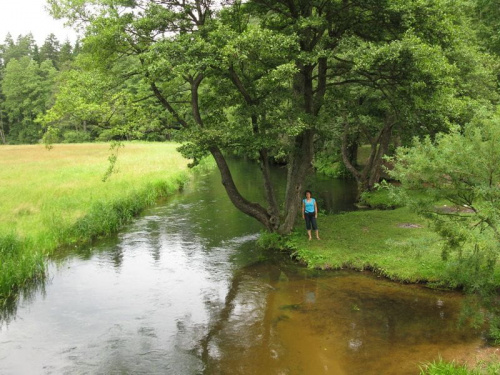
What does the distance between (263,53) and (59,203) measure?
13096 mm

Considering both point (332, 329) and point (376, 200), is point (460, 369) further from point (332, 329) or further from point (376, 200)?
point (376, 200)

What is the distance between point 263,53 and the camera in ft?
42.4

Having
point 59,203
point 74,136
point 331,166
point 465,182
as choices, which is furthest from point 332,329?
point 74,136

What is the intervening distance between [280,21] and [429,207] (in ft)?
30.5

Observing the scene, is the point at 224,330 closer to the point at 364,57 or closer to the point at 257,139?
the point at 257,139

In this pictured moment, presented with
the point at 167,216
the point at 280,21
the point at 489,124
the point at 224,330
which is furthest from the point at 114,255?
the point at 489,124

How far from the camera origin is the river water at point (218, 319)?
8.34 meters

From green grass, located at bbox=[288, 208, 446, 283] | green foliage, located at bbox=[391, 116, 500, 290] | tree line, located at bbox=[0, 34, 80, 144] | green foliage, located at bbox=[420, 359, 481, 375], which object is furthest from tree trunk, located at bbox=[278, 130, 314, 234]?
tree line, located at bbox=[0, 34, 80, 144]

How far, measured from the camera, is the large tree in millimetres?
12172

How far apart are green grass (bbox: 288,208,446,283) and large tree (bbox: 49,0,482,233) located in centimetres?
196

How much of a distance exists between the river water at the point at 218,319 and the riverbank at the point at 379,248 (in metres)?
0.54

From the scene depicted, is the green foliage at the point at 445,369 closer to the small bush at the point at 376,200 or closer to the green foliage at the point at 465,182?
the green foliage at the point at 465,182

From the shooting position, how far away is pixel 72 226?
56.4 ft

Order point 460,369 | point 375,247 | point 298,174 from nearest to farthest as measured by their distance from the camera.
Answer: point 460,369 < point 375,247 < point 298,174
